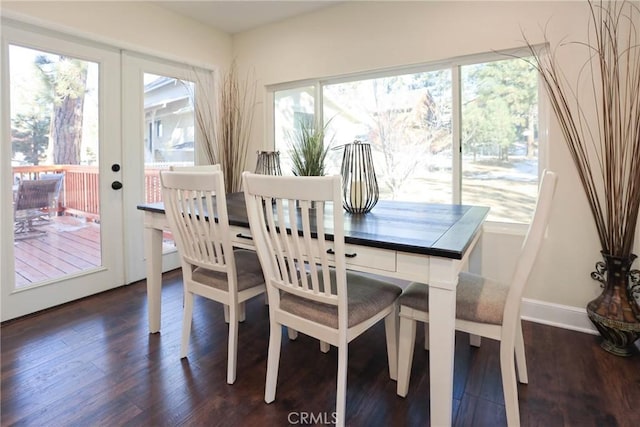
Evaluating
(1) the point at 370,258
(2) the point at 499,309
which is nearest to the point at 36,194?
(1) the point at 370,258

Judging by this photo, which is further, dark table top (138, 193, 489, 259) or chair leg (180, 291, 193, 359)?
chair leg (180, 291, 193, 359)

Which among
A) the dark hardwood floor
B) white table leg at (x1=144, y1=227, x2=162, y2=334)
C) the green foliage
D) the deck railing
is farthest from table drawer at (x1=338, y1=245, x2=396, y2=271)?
the deck railing

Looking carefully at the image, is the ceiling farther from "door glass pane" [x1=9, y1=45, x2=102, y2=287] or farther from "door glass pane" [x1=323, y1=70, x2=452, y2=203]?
"door glass pane" [x1=9, y1=45, x2=102, y2=287]

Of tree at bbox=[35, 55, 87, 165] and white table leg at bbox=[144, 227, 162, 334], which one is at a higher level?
tree at bbox=[35, 55, 87, 165]

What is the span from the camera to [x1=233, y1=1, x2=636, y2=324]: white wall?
2.26 metres

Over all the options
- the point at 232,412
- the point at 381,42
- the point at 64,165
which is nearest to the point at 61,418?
the point at 232,412

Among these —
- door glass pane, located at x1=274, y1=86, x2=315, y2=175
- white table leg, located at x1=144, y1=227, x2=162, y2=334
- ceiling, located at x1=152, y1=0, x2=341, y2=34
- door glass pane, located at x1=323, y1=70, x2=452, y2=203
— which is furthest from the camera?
door glass pane, located at x1=274, y1=86, x2=315, y2=175

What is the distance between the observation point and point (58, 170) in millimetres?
2611

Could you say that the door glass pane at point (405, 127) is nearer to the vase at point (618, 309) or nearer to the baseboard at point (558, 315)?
the baseboard at point (558, 315)

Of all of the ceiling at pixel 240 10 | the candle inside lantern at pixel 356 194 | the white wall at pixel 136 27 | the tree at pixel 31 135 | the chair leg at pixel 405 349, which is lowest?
the chair leg at pixel 405 349

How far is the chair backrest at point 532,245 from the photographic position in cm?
135

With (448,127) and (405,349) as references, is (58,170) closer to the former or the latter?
(405,349)

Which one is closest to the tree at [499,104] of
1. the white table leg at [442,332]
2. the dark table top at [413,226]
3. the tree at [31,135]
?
the dark table top at [413,226]

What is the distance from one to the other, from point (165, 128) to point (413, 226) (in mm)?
2718
